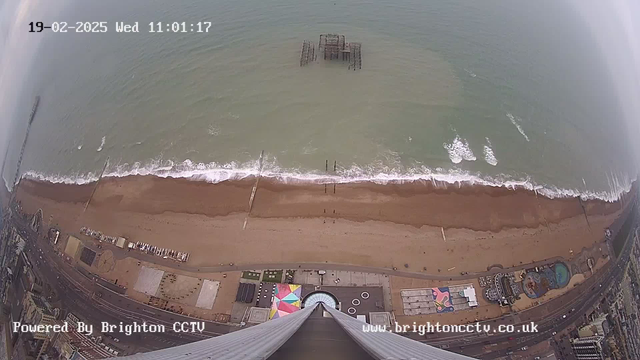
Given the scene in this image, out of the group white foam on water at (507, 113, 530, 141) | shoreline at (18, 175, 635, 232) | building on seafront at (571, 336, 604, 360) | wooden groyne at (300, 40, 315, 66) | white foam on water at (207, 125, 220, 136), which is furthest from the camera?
wooden groyne at (300, 40, 315, 66)

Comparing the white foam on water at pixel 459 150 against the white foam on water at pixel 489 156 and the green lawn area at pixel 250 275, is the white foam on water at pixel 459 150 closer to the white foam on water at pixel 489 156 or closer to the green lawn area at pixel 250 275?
the white foam on water at pixel 489 156

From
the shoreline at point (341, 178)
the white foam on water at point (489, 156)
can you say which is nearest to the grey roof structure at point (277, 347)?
the shoreline at point (341, 178)

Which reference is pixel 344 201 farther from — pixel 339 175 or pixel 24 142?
pixel 24 142

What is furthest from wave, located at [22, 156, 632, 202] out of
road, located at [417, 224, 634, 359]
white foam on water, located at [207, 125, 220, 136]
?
road, located at [417, 224, 634, 359]

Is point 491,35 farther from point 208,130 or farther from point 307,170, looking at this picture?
point 208,130

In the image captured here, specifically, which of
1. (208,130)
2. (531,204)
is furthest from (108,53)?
(531,204)

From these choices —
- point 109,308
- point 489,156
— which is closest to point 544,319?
point 489,156

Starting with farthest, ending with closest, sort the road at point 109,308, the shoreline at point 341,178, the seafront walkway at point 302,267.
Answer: the shoreline at point 341,178, the seafront walkway at point 302,267, the road at point 109,308

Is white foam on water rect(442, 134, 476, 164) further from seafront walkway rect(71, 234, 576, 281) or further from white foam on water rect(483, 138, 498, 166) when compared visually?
seafront walkway rect(71, 234, 576, 281)
